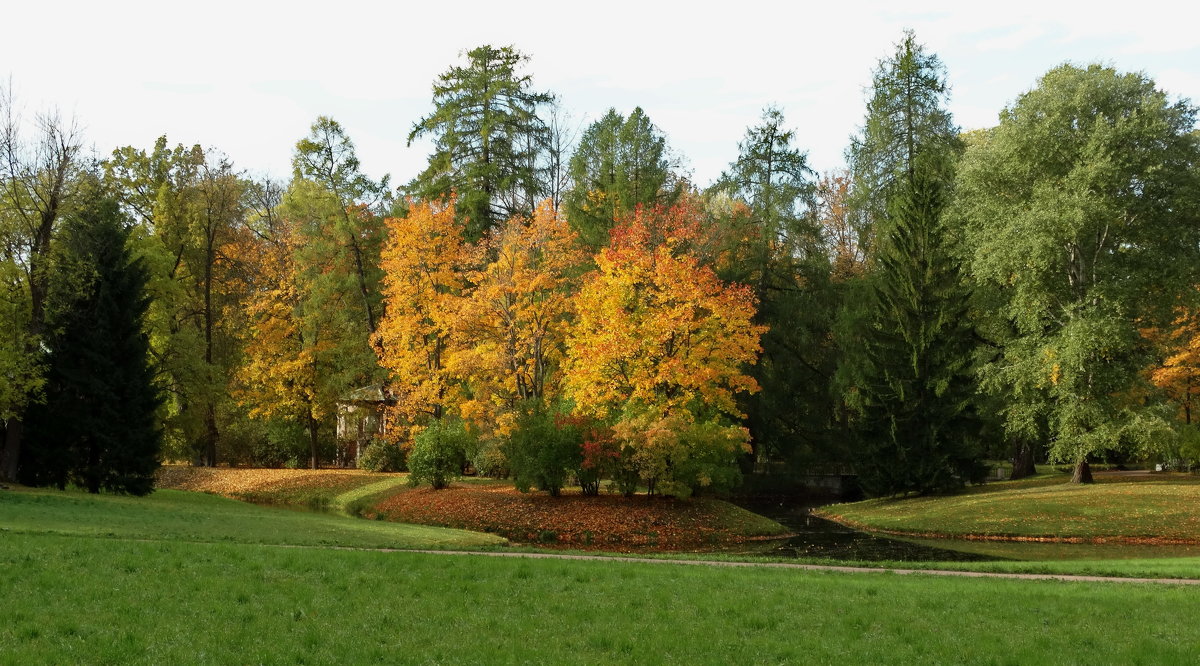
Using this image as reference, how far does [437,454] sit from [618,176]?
16.9 m

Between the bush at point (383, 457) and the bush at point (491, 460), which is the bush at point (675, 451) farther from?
the bush at point (383, 457)

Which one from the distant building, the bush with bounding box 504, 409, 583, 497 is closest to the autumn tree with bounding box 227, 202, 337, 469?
the distant building

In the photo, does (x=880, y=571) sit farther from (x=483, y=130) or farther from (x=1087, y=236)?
(x=483, y=130)

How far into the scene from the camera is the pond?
23375 mm

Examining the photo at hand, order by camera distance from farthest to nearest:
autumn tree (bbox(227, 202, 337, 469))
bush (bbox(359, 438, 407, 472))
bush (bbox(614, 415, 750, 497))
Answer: autumn tree (bbox(227, 202, 337, 469)), bush (bbox(359, 438, 407, 472)), bush (bbox(614, 415, 750, 497))

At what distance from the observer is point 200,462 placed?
53.6 meters

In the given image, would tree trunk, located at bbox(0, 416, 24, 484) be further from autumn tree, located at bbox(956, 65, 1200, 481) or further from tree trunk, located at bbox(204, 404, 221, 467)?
autumn tree, located at bbox(956, 65, 1200, 481)

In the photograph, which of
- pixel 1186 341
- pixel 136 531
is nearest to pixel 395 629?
pixel 136 531

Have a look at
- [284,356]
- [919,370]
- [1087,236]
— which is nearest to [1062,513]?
[919,370]

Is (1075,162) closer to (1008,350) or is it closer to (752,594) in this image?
(1008,350)

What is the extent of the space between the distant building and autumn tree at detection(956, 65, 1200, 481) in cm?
3088

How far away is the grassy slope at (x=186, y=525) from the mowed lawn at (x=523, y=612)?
3710mm

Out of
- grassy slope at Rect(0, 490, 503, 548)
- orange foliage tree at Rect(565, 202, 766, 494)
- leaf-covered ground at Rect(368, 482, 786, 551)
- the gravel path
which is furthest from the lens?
orange foliage tree at Rect(565, 202, 766, 494)

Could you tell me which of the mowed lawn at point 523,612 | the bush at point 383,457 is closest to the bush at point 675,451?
the mowed lawn at point 523,612
